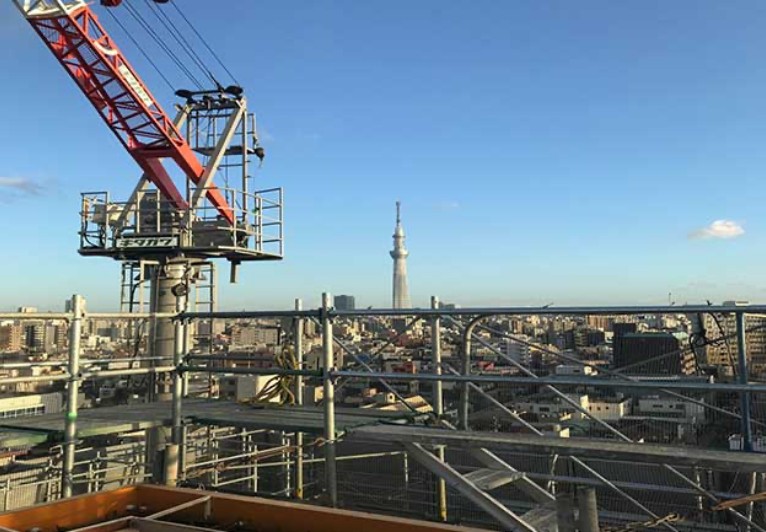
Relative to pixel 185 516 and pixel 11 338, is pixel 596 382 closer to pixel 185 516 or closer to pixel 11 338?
pixel 185 516

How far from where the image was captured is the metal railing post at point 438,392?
25.0 feet

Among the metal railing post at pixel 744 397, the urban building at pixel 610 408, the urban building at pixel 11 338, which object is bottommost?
the urban building at pixel 610 408

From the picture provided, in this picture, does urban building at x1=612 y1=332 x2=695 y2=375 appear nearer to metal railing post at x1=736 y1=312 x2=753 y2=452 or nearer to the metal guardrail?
the metal guardrail

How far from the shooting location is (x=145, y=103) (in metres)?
15.1

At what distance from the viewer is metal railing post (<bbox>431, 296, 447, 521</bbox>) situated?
762 cm

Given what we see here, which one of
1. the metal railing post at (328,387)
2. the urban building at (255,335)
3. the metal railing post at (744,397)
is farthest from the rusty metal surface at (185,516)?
the urban building at (255,335)

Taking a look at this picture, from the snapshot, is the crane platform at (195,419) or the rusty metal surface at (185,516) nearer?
the rusty metal surface at (185,516)

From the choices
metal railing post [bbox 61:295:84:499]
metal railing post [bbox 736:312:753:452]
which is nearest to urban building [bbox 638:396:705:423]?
metal railing post [bbox 736:312:753:452]

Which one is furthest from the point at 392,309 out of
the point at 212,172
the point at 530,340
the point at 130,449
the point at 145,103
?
the point at 145,103

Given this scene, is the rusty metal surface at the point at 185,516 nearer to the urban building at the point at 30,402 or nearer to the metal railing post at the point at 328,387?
the metal railing post at the point at 328,387

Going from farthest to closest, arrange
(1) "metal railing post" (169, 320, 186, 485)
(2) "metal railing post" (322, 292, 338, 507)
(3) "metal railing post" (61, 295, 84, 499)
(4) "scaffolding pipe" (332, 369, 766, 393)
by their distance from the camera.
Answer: (1) "metal railing post" (169, 320, 186, 485) < (3) "metal railing post" (61, 295, 84, 499) < (2) "metal railing post" (322, 292, 338, 507) < (4) "scaffolding pipe" (332, 369, 766, 393)

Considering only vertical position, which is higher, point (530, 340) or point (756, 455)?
point (530, 340)

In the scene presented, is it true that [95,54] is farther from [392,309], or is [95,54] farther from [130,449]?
[392,309]

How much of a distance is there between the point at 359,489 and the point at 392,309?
366 cm
